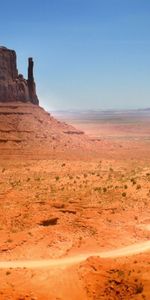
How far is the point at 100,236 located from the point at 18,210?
262 inches

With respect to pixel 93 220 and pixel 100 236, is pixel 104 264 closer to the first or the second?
pixel 100 236

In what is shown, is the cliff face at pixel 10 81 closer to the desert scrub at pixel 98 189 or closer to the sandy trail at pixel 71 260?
the desert scrub at pixel 98 189

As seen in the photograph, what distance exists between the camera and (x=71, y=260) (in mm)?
24609

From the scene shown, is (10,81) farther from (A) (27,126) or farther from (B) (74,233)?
(B) (74,233)

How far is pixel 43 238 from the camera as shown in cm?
2772

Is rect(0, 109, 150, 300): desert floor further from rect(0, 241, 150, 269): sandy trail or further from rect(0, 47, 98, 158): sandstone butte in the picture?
rect(0, 47, 98, 158): sandstone butte

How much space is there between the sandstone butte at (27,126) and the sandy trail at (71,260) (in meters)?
36.6

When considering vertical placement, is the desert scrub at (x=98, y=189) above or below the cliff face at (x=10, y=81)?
below

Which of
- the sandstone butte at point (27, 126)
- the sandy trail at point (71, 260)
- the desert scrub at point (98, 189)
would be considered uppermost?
the sandstone butte at point (27, 126)

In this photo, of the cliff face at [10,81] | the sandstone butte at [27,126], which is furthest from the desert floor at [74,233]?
the cliff face at [10,81]

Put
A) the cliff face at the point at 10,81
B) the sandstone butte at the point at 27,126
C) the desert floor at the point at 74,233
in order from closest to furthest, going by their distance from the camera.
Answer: the desert floor at the point at 74,233, the sandstone butte at the point at 27,126, the cliff face at the point at 10,81

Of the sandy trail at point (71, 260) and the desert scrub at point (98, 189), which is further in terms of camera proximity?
the desert scrub at point (98, 189)

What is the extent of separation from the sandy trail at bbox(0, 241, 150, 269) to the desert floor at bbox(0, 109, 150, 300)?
0.10 metres

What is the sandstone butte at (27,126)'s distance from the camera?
212 ft
